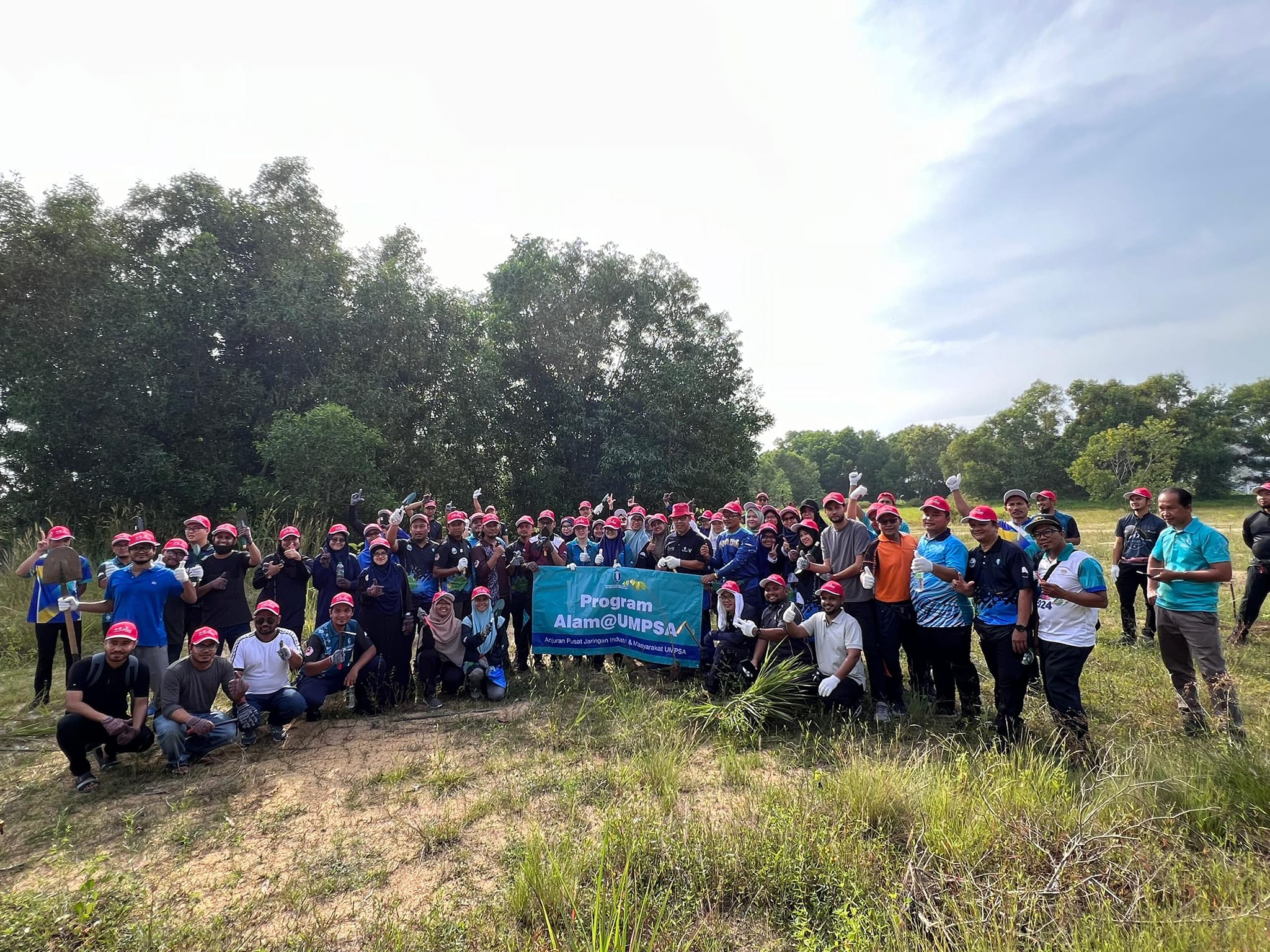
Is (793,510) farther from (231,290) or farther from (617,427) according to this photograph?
(231,290)

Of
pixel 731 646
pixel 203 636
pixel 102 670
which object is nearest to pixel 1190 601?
pixel 731 646

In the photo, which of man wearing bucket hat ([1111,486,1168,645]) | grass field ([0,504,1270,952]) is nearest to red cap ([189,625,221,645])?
grass field ([0,504,1270,952])

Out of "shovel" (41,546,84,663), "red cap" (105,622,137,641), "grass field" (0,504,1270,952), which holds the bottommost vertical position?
"grass field" (0,504,1270,952)

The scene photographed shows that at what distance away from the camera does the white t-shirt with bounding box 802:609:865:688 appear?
5.81 metres

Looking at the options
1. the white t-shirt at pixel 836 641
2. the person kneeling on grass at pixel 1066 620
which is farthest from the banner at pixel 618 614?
the person kneeling on grass at pixel 1066 620

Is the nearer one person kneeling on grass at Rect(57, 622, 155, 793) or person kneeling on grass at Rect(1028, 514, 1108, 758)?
person kneeling on grass at Rect(1028, 514, 1108, 758)

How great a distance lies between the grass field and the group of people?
0.50m

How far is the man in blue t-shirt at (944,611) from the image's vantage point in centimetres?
547

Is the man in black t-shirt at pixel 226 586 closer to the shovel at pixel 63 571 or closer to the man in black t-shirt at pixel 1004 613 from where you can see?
the shovel at pixel 63 571

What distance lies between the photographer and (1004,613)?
506 centimetres

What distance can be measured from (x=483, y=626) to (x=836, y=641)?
4.19 m

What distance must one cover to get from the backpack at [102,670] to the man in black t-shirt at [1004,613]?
7665 millimetres

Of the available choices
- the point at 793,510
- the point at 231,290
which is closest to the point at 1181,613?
the point at 793,510

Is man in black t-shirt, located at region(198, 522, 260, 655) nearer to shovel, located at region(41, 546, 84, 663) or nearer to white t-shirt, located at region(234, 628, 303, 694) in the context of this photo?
white t-shirt, located at region(234, 628, 303, 694)
